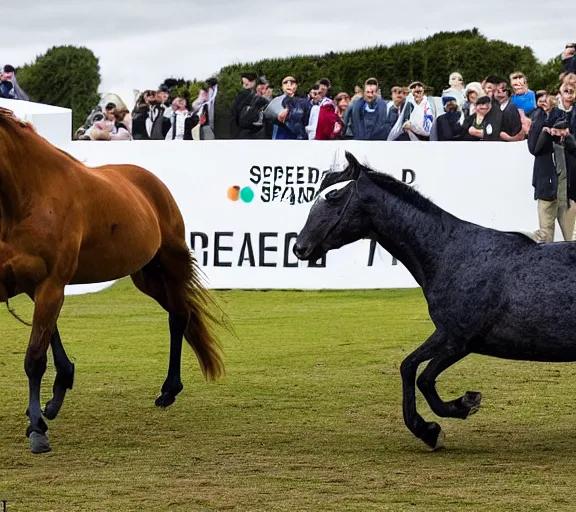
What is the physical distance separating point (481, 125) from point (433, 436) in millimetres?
10351

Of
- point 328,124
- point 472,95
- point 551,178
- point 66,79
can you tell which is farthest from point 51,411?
point 66,79

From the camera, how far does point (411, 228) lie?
26.9 ft

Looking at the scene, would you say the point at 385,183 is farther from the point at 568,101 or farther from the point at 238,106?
the point at 238,106

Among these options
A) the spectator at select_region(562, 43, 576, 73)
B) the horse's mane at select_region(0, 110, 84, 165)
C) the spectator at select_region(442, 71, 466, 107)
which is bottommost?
the spectator at select_region(442, 71, 466, 107)

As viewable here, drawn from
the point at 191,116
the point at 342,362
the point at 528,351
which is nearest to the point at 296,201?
the point at 191,116

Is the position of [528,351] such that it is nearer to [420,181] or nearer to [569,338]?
[569,338]

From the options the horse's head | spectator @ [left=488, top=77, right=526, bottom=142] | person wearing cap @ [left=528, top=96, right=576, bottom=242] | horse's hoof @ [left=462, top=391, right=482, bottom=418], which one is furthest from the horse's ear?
spectator @ [left=488, top=77, right=526, bottom=142]

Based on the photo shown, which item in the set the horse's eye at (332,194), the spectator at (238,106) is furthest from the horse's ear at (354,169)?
the spectator at (238,106)

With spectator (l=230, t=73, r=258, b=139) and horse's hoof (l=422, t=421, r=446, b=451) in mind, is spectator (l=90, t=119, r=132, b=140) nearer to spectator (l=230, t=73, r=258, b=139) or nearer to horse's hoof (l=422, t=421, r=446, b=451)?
spectator (l=230, t=73, r=258, b=139)

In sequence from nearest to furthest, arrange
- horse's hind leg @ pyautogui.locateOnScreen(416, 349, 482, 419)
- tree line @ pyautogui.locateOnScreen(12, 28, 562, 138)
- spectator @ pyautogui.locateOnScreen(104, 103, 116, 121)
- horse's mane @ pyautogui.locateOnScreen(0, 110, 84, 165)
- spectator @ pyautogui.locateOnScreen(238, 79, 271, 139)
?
horse's hind leg @ pyautogui.locateOnScreen(416, 349, 482, 419) → horse's mane @ pyautogui.locateOnScreen(0, 110, 84, 165) → spectator @ pyautogui.locateOnScreen(238, 79, 271, 139) → spectator @ pyautogui.locateOnScreen(104, 103, 116, 121) → tree line @ pyautogui.locateOnScreen(12, 28, 562, 138)

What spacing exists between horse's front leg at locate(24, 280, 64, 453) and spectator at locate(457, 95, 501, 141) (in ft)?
33.8

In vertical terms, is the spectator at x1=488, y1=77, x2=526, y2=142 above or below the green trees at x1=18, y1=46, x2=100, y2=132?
above

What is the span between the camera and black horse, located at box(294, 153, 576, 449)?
770cm

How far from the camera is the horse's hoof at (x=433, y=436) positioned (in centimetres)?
790
